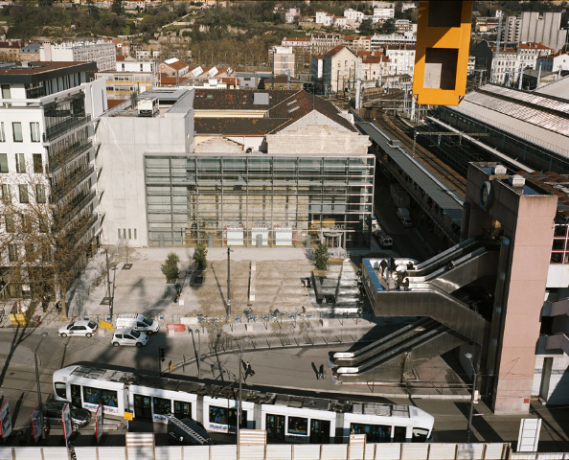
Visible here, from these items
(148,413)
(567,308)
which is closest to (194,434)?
(148,413)

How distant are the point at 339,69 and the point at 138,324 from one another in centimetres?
12117

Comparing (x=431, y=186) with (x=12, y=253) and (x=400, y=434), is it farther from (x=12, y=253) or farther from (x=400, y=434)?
(x=12, y=253)

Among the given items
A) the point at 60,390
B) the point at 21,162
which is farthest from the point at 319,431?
the point at 21,162

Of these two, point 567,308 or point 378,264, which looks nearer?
point 567,308

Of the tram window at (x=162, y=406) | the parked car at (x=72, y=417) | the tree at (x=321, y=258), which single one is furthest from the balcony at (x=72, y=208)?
the tree at (x=321, y=258)

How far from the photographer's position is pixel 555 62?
154625 mm

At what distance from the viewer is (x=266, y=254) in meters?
52.8

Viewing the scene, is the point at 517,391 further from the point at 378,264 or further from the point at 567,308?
the point at 378,264

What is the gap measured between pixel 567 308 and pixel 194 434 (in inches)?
733

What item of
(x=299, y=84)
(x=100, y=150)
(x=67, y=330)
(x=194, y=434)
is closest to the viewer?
(x=194, y=434)

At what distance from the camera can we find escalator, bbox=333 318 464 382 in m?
33.0

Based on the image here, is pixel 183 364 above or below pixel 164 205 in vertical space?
below

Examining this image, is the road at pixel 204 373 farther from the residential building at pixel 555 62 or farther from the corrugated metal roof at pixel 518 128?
the residential building at pixel 555 62

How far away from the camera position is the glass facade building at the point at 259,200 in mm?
52531
